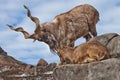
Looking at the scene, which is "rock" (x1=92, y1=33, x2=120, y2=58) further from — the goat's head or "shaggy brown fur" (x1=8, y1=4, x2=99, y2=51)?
the goat's head

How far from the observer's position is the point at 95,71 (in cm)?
1512

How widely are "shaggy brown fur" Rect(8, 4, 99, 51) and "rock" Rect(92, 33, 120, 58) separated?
13.0 meters

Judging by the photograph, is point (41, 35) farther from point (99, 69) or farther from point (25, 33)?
point (99, 69)

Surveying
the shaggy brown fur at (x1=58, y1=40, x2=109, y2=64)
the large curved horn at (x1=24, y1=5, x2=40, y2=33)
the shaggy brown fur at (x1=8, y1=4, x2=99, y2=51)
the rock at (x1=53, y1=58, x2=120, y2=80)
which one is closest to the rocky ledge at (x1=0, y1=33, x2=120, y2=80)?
the rock at (x1=53, y1=58, x2=120, y2=80)

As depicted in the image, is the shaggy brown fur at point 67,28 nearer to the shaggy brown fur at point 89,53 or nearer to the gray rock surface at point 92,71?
the shaggy brown fur at point 89,53

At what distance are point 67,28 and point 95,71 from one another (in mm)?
18654

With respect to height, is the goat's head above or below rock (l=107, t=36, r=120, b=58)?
below

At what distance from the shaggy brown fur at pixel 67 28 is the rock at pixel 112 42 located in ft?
42.5

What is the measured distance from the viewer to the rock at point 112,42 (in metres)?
17.6

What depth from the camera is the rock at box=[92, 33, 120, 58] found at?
17587 mm

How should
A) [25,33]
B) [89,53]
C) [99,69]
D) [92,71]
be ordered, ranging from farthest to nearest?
[25,33]
[89,53]
[92,71]
[99,69]

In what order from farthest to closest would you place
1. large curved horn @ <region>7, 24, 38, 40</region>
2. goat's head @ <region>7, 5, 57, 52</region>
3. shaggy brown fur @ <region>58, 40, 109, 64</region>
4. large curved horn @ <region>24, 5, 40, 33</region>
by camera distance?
goat's head @ <region>7, 5, 57, 52</region>
large curved horn @ <region>7, 24, 38, 40</region>
large curved horn @ <region>24, 5, 40, 33</region>
shaggy brown fur @ <region>58, 40, 109, 64</region>

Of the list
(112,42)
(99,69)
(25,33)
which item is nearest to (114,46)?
(112,42)

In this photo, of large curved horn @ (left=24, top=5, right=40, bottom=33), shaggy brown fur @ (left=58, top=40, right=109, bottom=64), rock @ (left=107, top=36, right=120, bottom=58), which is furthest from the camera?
large curved horn @ (left=24, top=5, right=40, bottom=33)
